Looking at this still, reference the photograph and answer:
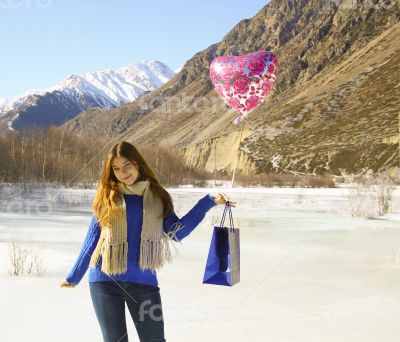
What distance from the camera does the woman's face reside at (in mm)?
2666

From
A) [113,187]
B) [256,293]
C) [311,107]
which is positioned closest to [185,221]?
[113,187]

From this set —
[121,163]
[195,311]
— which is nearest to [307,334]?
[195,311]

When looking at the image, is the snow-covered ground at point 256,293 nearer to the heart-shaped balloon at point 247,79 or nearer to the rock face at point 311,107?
the heart-shaped balloon at point 247,79

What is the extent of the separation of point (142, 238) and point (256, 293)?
294 centimetres

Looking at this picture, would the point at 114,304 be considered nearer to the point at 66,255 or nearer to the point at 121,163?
the point at 121,163

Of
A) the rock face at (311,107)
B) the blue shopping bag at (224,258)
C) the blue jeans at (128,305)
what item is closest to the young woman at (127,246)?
the blue jeans at (128,305)

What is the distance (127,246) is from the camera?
2.61 meters

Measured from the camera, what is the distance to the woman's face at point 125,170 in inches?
105

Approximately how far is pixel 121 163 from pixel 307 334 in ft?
7.09

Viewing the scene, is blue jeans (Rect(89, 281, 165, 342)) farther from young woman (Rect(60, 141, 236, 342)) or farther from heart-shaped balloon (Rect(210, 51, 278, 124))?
heart-shaped balloon (Rect(210, 51, 278, 124))

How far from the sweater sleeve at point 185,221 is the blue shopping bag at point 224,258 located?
129 mm

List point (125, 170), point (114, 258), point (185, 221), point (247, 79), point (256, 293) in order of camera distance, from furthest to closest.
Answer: point (247, 79) → point (256, 293) → point (185, 221) → point (125, 170) → point (114, 258)

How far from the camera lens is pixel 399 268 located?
6.61 metres

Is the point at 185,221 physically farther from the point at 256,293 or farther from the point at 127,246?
the point at 256,293
